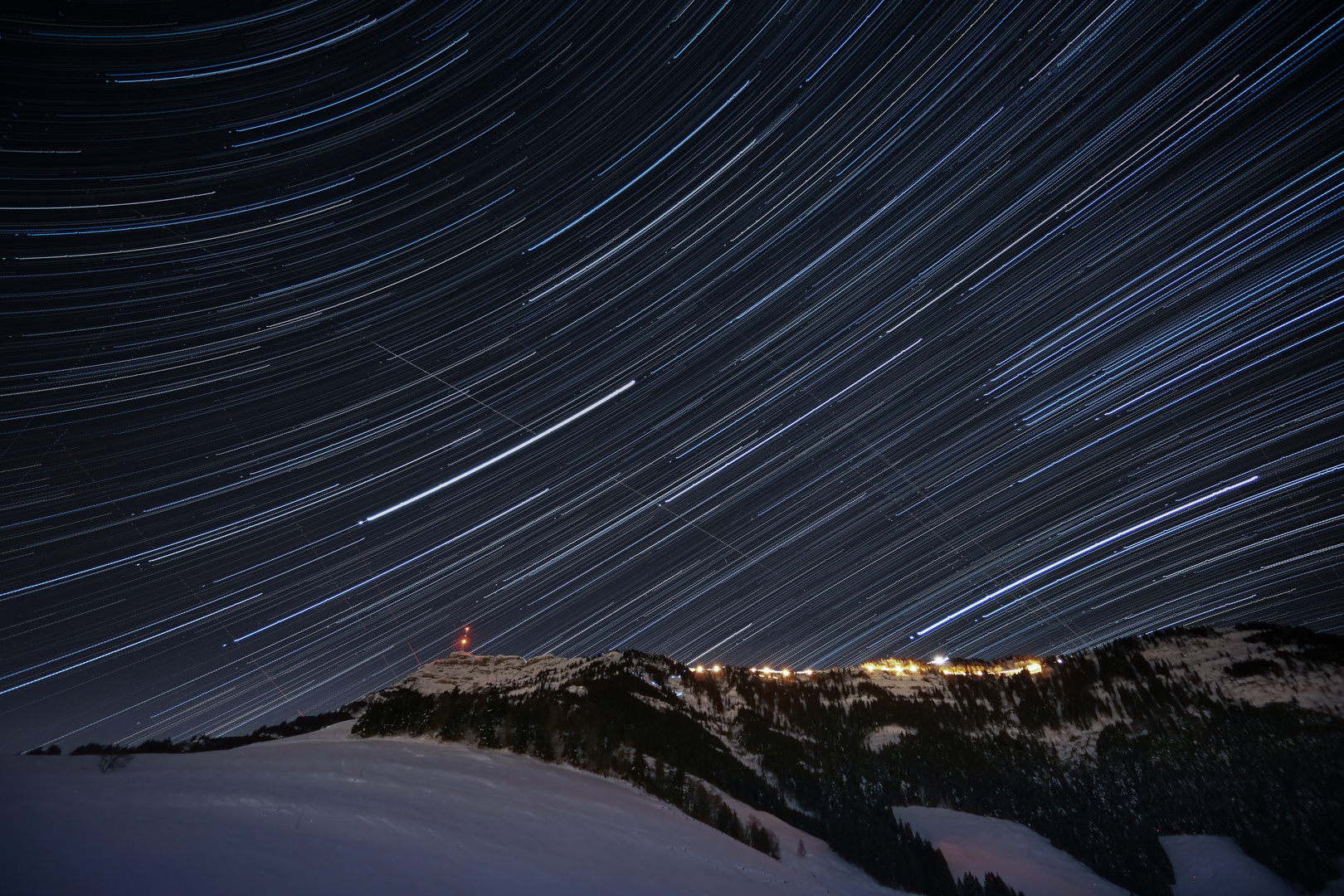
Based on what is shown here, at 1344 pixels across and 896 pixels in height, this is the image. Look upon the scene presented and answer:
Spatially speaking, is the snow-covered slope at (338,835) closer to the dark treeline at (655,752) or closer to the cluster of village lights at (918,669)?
the dark treeline at (655,752)

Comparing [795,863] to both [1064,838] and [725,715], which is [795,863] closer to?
[1064,838]

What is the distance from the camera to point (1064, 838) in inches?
1676

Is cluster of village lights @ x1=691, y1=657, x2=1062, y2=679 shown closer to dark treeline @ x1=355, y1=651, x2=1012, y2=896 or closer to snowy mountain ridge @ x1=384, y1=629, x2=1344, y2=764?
snowy mountain ridge @ x1=384, y1=629, x2=1344, y2=764

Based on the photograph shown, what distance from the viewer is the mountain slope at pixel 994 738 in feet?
131

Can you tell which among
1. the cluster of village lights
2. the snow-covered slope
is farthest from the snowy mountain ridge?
the snow-covered slope

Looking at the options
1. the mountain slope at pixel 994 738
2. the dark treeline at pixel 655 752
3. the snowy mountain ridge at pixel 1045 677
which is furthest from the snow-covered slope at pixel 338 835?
the snowy mountain ridge at pixel 1045 677

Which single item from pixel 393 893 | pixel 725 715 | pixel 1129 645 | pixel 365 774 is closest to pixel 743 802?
pixel 725 715

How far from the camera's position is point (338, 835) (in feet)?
40.9

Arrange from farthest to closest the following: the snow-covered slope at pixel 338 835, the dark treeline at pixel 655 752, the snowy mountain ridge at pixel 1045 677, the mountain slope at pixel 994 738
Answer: the snowy mountain ridge at pixel 1045 677, the mountain slope at pixel 994 738, the dark treeline at pixel 655 752, the snow-covered slope at pixel 338 835

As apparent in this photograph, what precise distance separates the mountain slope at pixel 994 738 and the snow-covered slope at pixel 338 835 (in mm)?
13555

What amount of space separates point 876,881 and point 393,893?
2837 cm

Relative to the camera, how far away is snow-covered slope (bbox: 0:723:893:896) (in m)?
8.95

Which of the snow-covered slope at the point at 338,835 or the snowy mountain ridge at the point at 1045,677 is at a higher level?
the snowy mountain ridge at the point at 1045,677

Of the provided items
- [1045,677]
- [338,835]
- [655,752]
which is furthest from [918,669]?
[338,835]
